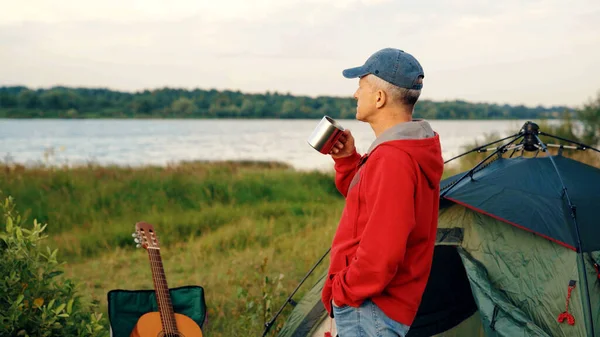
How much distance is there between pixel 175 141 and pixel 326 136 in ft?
89.6

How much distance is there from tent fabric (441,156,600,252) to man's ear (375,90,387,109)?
5.26 feet

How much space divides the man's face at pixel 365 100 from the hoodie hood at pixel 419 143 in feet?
0.36

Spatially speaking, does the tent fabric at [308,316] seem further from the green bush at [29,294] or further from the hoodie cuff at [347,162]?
the hoodie cuff at [347,162]

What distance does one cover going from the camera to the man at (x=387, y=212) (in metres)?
1.89

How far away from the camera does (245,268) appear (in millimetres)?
6555

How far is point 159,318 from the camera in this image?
3.50 m

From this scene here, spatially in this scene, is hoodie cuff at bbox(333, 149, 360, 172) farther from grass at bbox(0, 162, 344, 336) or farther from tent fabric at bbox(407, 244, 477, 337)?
grass at bbox(0, 162, 344, 336)

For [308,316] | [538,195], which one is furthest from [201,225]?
[538,195]

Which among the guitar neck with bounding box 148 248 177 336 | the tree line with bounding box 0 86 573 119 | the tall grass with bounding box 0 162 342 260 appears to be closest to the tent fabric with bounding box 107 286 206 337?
the guitar neck with bounding box 148 248 177 336

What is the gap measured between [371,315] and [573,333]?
1.62 metres

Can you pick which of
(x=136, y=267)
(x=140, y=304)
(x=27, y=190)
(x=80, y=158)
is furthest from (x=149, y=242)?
(x=80, y=158)

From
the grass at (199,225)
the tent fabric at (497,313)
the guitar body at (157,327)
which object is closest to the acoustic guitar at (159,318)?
the guitar body at (157,327)

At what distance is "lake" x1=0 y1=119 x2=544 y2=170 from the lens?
13125mm

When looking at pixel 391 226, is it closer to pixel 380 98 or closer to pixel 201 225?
pixel 380 98
